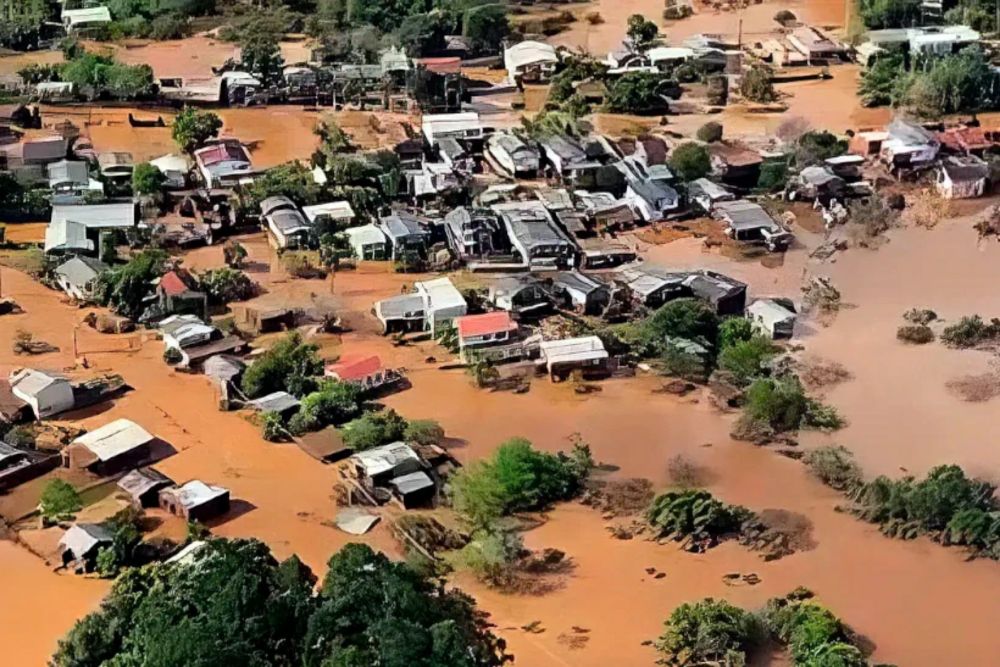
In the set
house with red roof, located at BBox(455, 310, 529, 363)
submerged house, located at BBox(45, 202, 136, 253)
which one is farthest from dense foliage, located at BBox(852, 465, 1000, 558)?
submerged house, located at BBox(45, 202, 136, 253)

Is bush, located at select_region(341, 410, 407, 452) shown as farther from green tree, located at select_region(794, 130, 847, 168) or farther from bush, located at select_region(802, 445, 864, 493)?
green tree, located at select_region(794, 130, 847, 168)

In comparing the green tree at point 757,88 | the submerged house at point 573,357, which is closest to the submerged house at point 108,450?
the submerged house at point 573,357

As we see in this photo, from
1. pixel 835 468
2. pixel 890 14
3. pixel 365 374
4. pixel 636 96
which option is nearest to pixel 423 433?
pixel 365 374

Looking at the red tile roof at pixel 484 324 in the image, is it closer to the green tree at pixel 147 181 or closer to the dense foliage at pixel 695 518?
the dense foliage at pixel 695 518

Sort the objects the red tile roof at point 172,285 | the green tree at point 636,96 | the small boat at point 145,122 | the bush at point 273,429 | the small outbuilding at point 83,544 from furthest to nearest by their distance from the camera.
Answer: the green tree at point 636,96 → the small boat at point 145,122 → the red tile roof at point 172,285 → the bush at point 273,429 → the small outbuilding at point 83,544

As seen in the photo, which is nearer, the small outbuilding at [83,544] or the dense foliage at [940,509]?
the small outbuilding at [83,544]

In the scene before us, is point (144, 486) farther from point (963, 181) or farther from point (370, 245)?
point (963, 181)

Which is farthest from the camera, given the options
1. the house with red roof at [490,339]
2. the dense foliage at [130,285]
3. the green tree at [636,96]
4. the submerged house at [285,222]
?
the green tree at [636,96]
